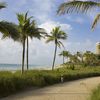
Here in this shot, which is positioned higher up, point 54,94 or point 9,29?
point 9,29

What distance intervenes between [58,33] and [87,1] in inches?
2035

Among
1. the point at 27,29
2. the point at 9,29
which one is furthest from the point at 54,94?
the point at 27,29

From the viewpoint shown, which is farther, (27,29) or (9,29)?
(27,29)

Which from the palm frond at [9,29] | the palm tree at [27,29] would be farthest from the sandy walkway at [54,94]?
the palm tree at [27,29]

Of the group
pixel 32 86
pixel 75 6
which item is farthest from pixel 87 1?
pixel 32 86

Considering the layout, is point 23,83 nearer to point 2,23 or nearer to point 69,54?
point 2,23

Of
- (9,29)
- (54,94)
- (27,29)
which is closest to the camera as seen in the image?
(54,94)

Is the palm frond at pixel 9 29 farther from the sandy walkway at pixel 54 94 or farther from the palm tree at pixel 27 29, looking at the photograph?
the palm tree at pixel 27 29

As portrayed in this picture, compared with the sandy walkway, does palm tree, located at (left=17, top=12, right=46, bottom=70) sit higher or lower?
higher

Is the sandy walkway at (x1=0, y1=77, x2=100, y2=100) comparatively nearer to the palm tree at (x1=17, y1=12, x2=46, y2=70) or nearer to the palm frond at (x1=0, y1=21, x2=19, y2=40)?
the palm frond at (x1=0, y1=21, x2=19, y2=40)

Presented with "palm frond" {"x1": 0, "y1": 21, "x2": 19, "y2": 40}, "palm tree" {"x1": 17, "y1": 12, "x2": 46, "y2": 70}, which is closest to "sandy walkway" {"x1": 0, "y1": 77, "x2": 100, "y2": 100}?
"palm frond" {"x1": 0, "y1": 21, "x2": 19, "y2": 40}

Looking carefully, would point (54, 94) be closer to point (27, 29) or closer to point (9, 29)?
point (9, 29)

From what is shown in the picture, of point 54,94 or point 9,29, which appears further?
point 9,29

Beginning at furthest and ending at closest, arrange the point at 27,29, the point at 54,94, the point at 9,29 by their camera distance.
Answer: the point at 27,29
the point at 9,29
the point at 54,94
